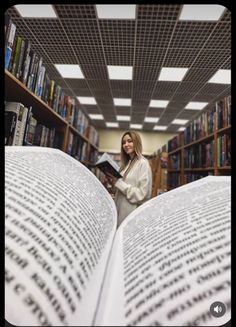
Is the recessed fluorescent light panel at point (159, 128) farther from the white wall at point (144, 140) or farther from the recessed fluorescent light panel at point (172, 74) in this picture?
the recessed fluorescent light panel at point (172, 74)

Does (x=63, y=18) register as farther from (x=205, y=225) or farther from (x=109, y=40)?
(x=205, y=225)

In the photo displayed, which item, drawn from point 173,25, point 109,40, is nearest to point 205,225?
point 173,25

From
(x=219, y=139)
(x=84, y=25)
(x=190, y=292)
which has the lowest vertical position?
(x=190, y=292)

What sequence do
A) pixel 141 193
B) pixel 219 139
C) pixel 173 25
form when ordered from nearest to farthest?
pixel 141 193 → pixel 219 139 → pixel 173 25

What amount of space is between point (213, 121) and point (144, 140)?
16.3 feet

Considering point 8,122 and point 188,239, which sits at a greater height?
point 8,122

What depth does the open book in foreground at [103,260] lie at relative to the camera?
0.47 feet

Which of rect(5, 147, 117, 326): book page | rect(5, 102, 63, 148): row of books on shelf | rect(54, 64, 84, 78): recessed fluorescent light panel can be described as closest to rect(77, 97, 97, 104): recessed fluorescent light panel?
rect(54, 64, 84, 78): recessed fluorescent light panel

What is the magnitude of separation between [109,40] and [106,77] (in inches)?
37.3

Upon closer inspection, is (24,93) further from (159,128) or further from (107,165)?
(159,128)

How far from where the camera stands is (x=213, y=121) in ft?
5.41

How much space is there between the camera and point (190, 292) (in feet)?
0.48

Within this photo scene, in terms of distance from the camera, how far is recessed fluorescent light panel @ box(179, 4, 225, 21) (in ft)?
6.26

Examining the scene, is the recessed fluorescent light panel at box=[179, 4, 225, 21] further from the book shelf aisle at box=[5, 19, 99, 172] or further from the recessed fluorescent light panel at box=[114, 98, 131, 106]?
the recessed fluorescent light panel at box=[114, 98, 131, 106]
